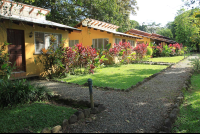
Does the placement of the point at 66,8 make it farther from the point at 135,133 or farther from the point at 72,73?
the point at 135,133

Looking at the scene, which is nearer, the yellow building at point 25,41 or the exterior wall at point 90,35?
the yellow building at point 25,41

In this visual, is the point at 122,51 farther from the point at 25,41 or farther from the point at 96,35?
the point at 25,41

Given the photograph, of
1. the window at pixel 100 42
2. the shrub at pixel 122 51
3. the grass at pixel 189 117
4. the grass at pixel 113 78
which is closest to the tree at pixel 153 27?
the shrub at pixel 122 51

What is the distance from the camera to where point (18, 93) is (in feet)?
15.4

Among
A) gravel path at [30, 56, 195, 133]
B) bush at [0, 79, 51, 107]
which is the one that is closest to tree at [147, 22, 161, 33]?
gravel path at [30, 56, 195, 133]

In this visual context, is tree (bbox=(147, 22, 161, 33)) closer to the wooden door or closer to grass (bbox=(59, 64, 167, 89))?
grass (bbox=(59, 64, 167, 89))

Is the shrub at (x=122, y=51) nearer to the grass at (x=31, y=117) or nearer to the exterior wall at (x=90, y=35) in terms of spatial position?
the exterior wall at (x=90, y=35)

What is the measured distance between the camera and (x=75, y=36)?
1719 cm

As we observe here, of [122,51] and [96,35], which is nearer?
[122,51]

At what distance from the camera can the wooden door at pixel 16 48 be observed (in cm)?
793

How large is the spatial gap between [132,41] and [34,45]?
13.8 m

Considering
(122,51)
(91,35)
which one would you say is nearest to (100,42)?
(91,35)

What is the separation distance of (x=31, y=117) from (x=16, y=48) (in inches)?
220

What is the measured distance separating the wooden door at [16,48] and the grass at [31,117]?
13.4 feet
